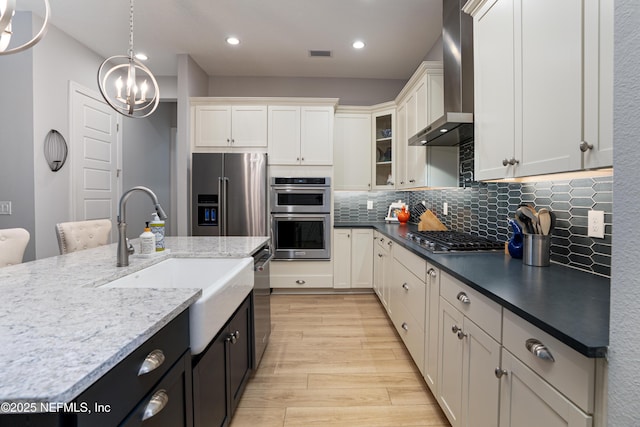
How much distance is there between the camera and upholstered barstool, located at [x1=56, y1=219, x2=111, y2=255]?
2107 millimetres

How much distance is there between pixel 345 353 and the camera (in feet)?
7.93

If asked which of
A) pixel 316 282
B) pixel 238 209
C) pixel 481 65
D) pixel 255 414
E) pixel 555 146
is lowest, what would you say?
pixel 255 414

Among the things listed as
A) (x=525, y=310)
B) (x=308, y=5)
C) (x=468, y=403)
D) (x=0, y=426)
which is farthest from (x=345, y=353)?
(x=308, y=5)

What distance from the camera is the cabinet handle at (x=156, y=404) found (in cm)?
79

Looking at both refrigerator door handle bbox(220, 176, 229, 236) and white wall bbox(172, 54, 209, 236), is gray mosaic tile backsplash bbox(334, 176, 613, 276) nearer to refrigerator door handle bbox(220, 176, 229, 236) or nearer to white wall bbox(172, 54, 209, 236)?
refrigerator door handle bbox(220, 176, 229, 236)

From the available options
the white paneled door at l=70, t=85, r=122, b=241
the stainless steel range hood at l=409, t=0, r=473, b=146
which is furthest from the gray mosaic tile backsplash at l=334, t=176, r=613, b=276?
the white paneled door at l=70, t=85, r=122, b=241

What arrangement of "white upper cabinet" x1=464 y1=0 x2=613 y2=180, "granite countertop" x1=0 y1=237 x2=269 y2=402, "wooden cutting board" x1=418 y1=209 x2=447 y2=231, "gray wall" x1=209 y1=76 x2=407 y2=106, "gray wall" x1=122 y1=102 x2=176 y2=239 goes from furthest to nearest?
1. "gray wall" x1=122 y1=102 x2=176 y2=239
2. "gray wall" x1=209 y1=76 x2=407 y2=106
3. "wooden cutting board" x1=418 y1=209 x2=447 y2=231
4. "white upper cabinet" x1=464 y1=0 x2=613 y2=180
5. "granite countertop" x1=0 y1=237 x2=269 y2=402

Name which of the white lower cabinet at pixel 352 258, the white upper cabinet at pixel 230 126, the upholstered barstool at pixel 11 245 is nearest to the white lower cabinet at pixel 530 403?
the upholstered barstool at pixel 11 245

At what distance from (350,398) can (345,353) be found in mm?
537

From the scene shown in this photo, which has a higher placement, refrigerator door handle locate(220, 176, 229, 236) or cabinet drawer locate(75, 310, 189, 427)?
refrigerator door handle locate(220, 176, 229, 236)

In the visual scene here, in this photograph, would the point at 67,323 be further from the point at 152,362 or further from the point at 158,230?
the point at 158,230

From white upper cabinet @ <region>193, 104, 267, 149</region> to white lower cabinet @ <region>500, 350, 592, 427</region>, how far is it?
134 inches

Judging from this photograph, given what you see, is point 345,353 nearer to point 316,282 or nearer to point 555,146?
point 316,282

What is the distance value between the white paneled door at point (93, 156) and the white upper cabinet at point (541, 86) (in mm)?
4042
